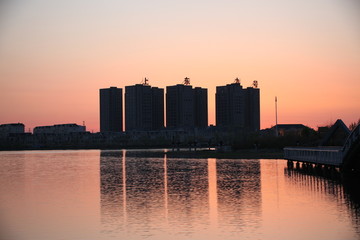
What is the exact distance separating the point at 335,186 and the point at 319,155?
13.6 metres

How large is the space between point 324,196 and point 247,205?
23.1 feet

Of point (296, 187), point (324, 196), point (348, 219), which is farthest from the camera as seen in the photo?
point (296, 187)

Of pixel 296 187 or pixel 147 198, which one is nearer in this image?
pixel 147 198

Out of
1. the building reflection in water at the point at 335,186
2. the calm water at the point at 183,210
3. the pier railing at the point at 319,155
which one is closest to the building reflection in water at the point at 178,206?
the calm water at the point at 183,210

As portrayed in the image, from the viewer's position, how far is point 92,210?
33.4 meters

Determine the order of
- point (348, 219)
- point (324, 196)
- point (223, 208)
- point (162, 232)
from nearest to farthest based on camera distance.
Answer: point (162, 232) → point (348, 219) → point (223, 208) → point (324, 196)

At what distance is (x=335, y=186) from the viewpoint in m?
44.5

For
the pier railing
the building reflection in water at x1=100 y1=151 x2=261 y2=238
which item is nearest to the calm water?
the building reflection in water at x1=100 y1=151 x2=261 y2=238

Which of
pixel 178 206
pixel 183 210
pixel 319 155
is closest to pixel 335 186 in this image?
pixel 319 155

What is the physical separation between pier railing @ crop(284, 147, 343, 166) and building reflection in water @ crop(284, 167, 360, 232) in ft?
4.49

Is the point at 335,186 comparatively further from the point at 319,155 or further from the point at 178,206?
the point at 178,206

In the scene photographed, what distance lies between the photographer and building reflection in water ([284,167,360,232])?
3179cm

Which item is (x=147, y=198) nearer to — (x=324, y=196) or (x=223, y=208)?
(x=223, y=208)

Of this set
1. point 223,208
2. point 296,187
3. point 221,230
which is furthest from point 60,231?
point 296,187
